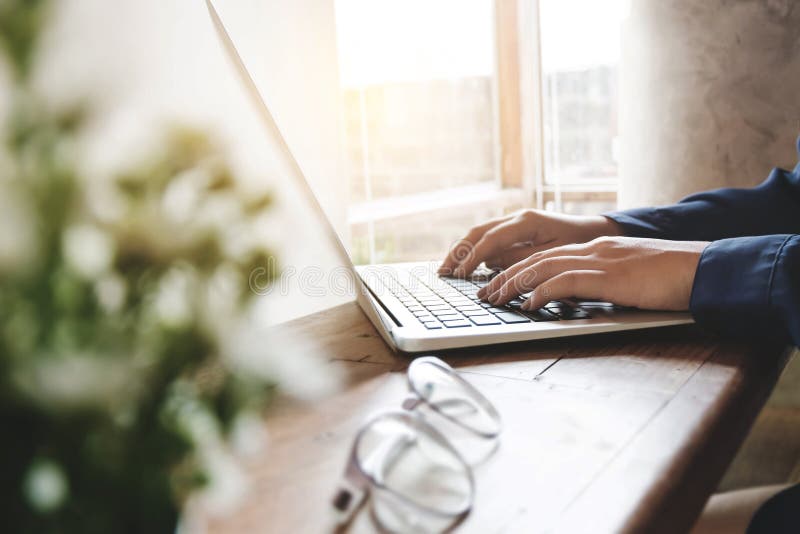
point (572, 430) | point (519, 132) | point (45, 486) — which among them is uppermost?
point (519, 132)

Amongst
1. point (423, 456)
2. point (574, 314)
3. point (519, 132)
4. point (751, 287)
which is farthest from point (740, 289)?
point (519, 132)

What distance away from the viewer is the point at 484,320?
0.64m

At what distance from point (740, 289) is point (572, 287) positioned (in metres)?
0.16

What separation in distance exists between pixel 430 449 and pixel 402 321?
0.28 meters

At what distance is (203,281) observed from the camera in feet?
0.49

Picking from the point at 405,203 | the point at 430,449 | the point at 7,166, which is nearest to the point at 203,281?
the point at 7,166

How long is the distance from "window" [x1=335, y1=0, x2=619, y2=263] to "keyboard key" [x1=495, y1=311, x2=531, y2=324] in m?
1.24

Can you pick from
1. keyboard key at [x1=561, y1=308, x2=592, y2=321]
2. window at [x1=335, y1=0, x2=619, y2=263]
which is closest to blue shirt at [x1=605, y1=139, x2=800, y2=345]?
keyboard key at [x1=561, y1=308, x2=592, y2=321]

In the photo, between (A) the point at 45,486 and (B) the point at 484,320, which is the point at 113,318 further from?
(B) the point at 484,320

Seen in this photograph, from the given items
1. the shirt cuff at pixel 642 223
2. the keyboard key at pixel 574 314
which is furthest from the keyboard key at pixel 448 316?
the shirt cuff at pixel 642 223

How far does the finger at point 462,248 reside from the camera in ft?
3.06

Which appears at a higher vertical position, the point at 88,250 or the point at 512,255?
the point at 88,250

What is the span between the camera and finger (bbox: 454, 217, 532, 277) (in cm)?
→ 90

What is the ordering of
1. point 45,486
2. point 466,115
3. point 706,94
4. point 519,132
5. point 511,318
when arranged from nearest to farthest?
point 45,486, point 511,318, point 706,94, point 466,115, point 519,132
